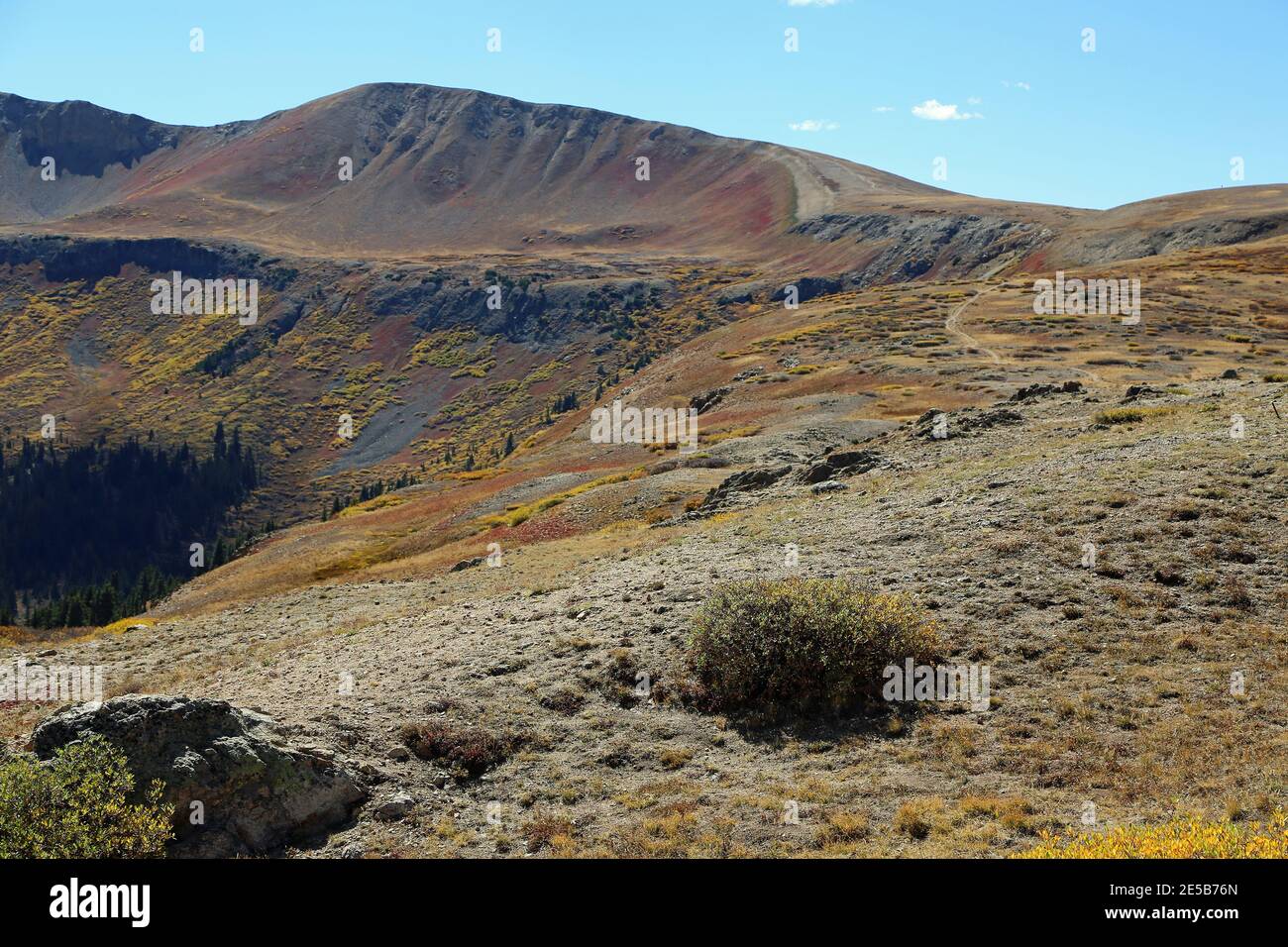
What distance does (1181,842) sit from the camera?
350 inches

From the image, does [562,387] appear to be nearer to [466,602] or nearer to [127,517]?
[127,517]

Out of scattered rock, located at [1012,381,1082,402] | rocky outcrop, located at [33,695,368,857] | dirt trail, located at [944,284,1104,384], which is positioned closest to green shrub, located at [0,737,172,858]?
rocky outcrop, located at [33,695,368,857]

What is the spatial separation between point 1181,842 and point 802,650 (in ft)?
23.0

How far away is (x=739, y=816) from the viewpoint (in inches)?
459

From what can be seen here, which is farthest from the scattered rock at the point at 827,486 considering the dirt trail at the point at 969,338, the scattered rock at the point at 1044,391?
the dirt trail at the point at 969,338

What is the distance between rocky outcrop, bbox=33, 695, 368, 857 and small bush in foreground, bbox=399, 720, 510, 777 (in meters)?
1.51

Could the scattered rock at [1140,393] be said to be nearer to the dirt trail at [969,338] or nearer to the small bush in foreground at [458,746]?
the dirt trail at [969,338]

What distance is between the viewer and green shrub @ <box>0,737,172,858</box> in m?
10.2

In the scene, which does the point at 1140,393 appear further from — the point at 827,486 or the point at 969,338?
the point at 969,338

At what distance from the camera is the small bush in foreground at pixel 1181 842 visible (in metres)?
8.72

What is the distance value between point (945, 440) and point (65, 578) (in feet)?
497

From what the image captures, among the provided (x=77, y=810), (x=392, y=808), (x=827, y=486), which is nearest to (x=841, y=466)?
(x=827, y=486)

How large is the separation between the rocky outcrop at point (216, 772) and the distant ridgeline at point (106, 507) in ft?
456

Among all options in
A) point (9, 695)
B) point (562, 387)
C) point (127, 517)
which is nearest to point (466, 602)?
point (9, 695)
